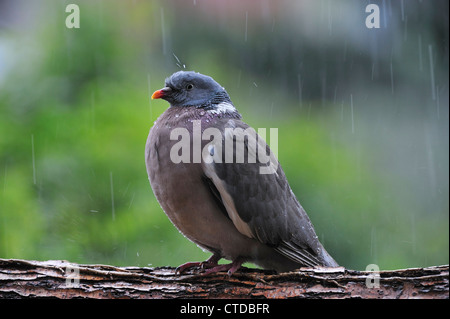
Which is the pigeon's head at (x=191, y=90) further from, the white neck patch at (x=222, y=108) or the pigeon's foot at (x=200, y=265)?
the pigeon's foot at (x=200, y=265)

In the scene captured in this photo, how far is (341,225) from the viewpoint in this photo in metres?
2.81

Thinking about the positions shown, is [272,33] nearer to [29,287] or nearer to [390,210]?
[390,210]

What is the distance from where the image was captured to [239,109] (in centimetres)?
303

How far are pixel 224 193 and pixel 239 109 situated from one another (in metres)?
1.10

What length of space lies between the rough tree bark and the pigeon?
0.08 metres

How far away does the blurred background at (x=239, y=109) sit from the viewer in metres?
2.54

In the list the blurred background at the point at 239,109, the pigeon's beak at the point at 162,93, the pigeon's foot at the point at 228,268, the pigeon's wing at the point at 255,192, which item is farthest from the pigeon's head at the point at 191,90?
the pigeon's foot at the point at 228,268

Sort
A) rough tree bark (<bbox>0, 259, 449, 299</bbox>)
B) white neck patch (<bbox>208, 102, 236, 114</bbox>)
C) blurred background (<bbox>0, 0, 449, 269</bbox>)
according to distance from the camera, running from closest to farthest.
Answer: rough tree bark (<bbox>0, 259, 449, 299</bbox>) < white neck patch (<bbox>208, 102, 236, 114</bbox>) < blurred background (<bbox>0, 0, 449, 269</bbox>)

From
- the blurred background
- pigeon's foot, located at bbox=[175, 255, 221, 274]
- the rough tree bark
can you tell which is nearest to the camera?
the rough tree bark

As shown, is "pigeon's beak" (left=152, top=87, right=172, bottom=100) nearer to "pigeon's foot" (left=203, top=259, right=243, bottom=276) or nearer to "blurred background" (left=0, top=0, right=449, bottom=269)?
"blurred background" (left=0, top=0, right=449, bottom=269)

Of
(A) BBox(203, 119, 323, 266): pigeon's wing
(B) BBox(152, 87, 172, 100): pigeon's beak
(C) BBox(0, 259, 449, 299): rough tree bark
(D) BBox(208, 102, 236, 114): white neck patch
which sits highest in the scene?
(B) BBox(152, 87, 172, 100): pigeon's beak

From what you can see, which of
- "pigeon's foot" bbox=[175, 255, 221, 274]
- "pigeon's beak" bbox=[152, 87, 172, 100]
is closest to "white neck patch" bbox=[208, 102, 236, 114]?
"pigeon's beak" bbox=[152, 87, 172, 100]

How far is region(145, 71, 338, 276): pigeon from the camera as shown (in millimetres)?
2014
